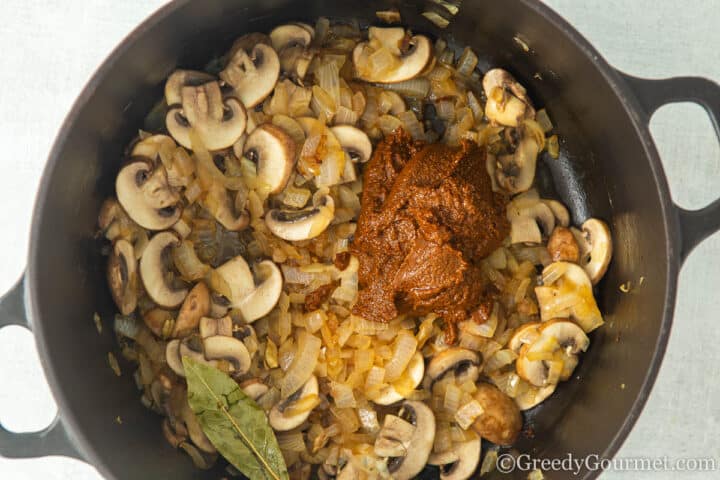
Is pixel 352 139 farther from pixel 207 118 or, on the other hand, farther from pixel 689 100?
pixel 689 100

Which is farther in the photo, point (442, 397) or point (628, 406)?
point (442, 397)

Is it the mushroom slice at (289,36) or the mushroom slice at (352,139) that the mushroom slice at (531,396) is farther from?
the mushroom slice at (289,36)

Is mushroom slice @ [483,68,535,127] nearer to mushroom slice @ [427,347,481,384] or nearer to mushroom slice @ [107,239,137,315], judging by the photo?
mushroom slice @ [427,347,481,384]

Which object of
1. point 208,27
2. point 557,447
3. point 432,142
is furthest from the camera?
point 432,142

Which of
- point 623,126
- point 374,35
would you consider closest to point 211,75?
point 374,35

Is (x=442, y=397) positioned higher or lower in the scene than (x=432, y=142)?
lower

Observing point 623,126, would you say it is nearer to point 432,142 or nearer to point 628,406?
point 432,142

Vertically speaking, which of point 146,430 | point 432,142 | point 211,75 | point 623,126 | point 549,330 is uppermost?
point 623,126

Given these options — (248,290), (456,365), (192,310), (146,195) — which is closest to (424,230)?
(456,365)
